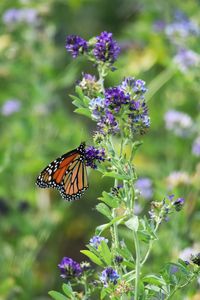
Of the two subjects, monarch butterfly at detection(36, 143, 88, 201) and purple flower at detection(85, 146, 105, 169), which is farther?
monarch butterfly at detection(36, 143, 88, 201)

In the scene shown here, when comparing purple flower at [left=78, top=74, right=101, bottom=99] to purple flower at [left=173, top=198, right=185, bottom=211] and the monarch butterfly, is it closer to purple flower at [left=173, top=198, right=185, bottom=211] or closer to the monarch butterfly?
the monarch butterfly

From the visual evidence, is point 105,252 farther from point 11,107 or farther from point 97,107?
point 11,107

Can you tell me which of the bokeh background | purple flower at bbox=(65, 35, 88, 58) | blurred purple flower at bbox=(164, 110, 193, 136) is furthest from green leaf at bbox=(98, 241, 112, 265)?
Result: blurred purple flower at bbox=(164, 110, 193, 136)

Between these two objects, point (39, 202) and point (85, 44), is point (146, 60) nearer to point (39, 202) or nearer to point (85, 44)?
point (39, 202)

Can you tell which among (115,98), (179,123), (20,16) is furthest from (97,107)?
(20,16)

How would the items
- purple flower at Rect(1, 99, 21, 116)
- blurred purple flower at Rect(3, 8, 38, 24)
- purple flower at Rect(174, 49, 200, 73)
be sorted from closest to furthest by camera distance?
1. purple flower at Rect(174, 49, 200, 73)
2. blurred purple flower at Rect(3, 8, 38, 24)
3. purple flower at Rect(1, 99, 21, 116)

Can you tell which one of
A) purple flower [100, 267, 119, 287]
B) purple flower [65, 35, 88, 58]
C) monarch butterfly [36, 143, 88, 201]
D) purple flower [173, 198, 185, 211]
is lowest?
purple flower [100, 267, 119, 287]

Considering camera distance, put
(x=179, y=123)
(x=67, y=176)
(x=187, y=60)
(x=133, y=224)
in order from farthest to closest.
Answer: (x=179, y=123) < (x=187, y=60) < (x=67, y=176) < (x=133, y=224)
